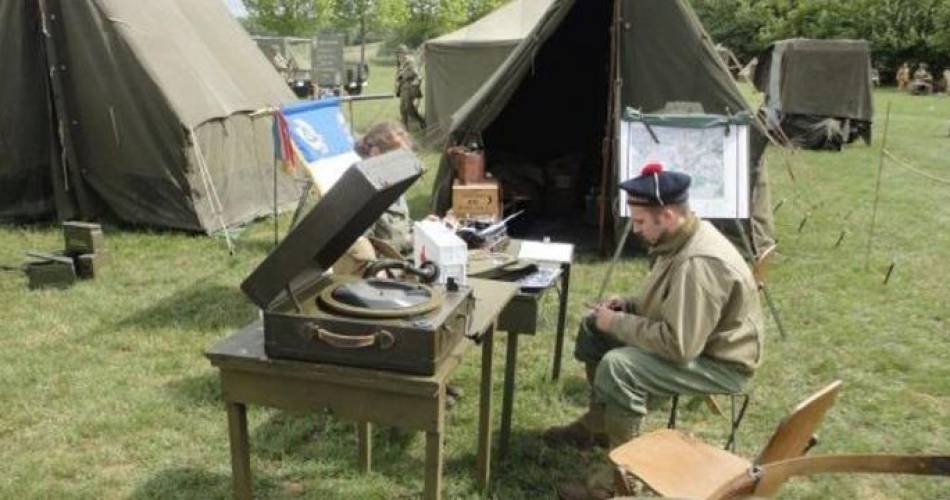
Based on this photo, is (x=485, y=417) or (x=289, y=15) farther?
(x=289, y=15)

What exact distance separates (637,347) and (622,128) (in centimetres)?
335

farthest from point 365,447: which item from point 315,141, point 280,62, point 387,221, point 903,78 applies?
point 903,78

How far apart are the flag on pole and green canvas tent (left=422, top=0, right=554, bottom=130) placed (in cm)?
732

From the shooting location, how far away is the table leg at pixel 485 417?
10.6 ft

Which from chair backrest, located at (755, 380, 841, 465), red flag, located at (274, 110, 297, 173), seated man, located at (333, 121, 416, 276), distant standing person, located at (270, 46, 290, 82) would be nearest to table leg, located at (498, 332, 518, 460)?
seated man, located at (333, 121, 416, 276)

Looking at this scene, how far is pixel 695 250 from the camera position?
3041 mm

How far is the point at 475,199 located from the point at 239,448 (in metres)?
4.95

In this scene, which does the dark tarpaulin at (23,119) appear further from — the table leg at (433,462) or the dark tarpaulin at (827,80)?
the dark tarpaulin at (827,80)

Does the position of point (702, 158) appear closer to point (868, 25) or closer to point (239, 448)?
point (239, 448)

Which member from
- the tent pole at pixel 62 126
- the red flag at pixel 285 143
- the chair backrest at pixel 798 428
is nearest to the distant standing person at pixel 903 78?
the red flag at pixel 285 143

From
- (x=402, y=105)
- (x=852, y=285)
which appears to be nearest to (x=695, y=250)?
(x=852, y=285)

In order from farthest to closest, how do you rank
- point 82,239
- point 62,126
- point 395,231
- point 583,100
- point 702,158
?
point 583,100
point 62,126
point 82,239
point 702,158
point 395,231

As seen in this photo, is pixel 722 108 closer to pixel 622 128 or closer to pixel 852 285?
pixel 622 128

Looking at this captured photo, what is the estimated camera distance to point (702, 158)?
20.2 ft
